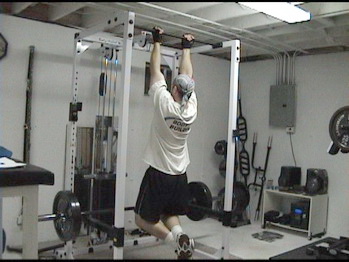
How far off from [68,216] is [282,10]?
8.44 ft

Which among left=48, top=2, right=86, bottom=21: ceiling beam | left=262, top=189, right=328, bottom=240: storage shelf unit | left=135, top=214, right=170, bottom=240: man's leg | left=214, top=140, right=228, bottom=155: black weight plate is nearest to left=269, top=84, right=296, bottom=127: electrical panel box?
left=214, top=140, right=228, bottom=155: black weight plate

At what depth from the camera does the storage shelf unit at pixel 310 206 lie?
4684 millimetres

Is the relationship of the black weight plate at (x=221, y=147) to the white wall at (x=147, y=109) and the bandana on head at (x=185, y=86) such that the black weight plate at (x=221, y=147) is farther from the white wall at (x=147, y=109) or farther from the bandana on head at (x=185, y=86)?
the bandana on head at (x=185, y=86)

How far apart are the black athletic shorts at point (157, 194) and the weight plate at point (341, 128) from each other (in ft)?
5.35

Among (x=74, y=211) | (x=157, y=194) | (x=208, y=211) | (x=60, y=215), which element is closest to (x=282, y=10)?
(x=157, y=194)

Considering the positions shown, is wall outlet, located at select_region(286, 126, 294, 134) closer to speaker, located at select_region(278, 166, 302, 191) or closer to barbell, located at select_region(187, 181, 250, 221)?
speaker, located at select_region(278, 166, 302, 191)

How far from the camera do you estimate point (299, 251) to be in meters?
3.62

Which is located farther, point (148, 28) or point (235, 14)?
point (148, 28)

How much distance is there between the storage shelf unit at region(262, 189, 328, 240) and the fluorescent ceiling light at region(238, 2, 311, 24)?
2.29 m

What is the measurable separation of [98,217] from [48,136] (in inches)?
40.3

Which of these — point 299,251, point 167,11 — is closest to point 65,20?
point 167,11

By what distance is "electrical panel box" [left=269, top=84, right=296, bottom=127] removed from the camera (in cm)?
526

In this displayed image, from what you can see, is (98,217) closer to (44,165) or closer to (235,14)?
(44,165)

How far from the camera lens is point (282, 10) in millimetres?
3305
